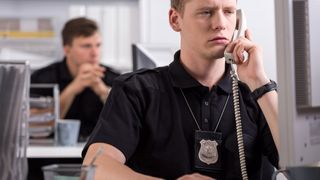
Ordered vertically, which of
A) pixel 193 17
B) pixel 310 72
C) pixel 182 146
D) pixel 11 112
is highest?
pixel 193 17

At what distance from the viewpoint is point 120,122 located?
1463 millimetres

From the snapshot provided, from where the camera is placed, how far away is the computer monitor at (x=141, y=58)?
6.89 feet

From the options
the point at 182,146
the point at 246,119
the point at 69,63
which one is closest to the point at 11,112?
the point at 182,146

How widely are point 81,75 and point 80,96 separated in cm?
13

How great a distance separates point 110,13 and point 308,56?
3.10 m

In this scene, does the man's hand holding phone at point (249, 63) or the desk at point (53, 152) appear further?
the desk at point (53, 152)

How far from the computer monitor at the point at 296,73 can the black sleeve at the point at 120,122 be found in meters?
0.57

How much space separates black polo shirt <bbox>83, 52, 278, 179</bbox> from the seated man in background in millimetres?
1659

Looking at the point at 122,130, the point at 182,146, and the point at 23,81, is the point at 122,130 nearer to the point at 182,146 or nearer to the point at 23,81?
the point at 182,146

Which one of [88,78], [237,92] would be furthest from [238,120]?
[88,78]

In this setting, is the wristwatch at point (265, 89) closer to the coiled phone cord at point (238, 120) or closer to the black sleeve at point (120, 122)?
the coiled phone cord at point (238, 120)

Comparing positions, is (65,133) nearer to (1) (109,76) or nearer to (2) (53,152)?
(2) (53,152)

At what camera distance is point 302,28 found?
942 millimetres

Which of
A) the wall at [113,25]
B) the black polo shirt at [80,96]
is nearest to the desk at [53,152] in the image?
the black polo shirt at [80,96]
